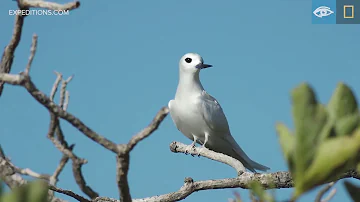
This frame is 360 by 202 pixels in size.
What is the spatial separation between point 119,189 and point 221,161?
504cm

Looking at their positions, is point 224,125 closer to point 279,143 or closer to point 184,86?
point 184,86

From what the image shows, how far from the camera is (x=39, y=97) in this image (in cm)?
114

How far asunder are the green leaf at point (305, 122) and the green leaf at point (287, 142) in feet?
0.04

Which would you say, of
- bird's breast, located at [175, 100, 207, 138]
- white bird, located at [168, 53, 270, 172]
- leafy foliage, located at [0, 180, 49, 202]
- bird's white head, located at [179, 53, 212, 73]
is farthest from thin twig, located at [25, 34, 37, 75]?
bird's white head, located at [179, 53, 212, 73]

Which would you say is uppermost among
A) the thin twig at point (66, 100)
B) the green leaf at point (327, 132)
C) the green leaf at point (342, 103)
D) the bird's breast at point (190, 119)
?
the bird's breast at point (190, 119)

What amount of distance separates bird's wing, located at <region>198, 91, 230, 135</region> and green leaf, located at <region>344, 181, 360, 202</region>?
27.2 feet

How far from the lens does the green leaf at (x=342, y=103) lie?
602 millimetres

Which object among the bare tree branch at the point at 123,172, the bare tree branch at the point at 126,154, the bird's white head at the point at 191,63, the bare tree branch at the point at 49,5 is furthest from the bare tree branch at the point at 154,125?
the bird's white head at the point at 191,63

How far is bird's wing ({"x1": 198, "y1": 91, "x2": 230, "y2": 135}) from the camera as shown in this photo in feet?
29.4

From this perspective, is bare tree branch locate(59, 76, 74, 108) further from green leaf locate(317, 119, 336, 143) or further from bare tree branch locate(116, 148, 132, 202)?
green leaf locate(317, 119, 336, 143)

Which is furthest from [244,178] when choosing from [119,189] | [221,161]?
[119,189]

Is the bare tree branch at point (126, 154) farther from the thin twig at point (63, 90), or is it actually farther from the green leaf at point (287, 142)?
the thin twig at point (63, 90)

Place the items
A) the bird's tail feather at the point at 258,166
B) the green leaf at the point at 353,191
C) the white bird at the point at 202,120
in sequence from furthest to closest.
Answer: the white bird at the point at 202,120, the bird's tail feather at the point at 258,166, the green leaf at the point at 353,191

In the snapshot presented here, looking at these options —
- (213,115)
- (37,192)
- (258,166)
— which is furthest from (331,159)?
(213,115)
